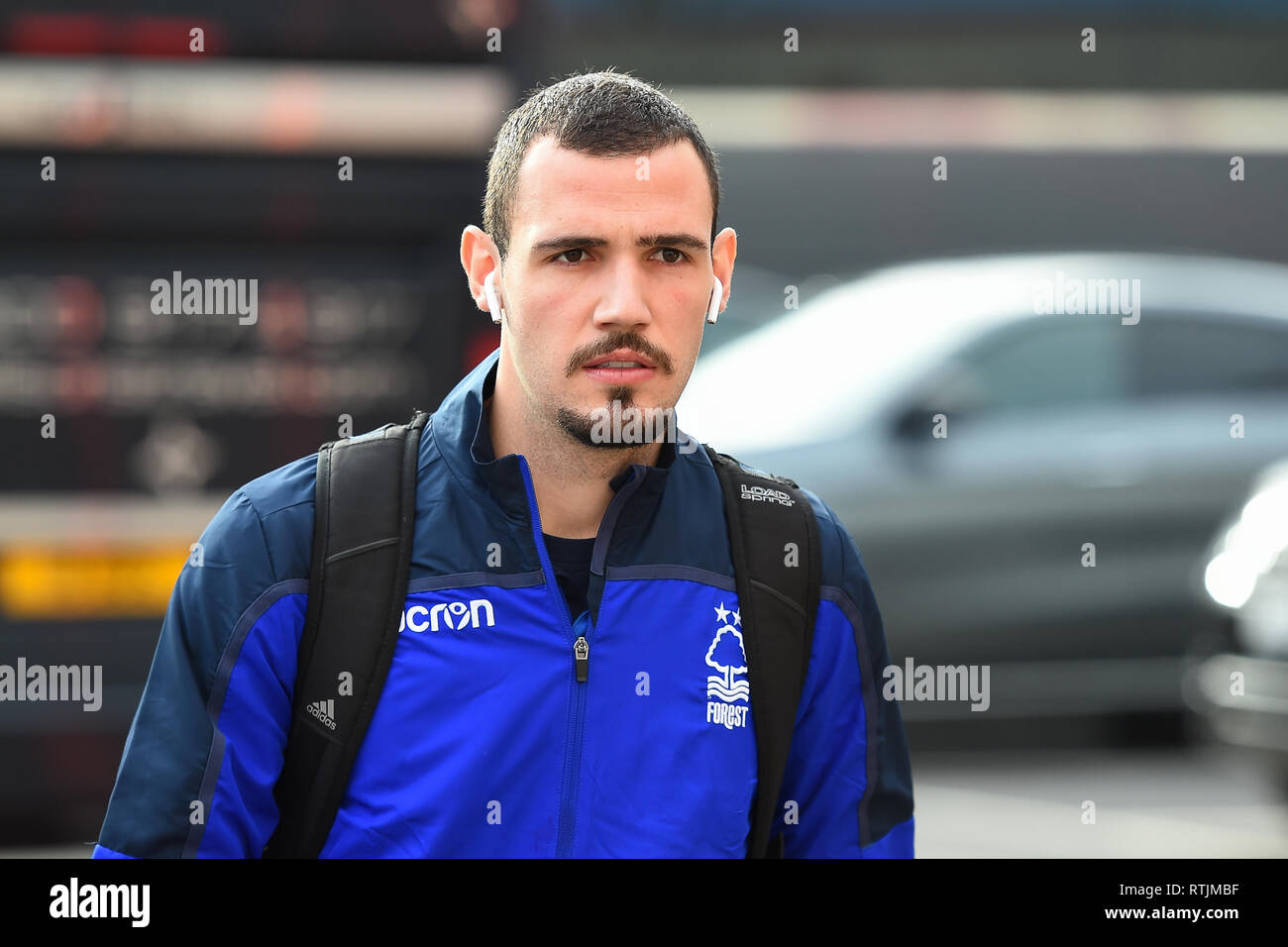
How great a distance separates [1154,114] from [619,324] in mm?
9372

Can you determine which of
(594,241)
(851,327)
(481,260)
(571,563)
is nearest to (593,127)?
(594,241)

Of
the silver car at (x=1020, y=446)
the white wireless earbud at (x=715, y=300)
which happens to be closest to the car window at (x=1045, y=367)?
the silver car at (x=1020, y=446)

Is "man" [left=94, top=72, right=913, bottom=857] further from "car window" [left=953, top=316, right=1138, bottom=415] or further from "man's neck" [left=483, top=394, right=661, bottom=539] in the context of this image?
"car window" [left=953, top=316, right=1138, bottom=415]

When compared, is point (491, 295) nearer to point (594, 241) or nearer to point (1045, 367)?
point (594, 241)

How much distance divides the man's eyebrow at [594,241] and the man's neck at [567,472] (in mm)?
226

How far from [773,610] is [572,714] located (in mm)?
290

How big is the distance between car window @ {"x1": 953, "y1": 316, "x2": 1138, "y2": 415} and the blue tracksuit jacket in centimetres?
477

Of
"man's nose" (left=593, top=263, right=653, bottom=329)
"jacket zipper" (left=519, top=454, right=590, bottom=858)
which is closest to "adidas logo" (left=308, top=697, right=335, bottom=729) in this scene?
"jacket zipper" (left=519, top=454, right=590, bottom=858)

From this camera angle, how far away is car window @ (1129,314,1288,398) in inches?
290

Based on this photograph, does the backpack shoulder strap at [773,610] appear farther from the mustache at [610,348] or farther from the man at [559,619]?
the mustache at [610,348]

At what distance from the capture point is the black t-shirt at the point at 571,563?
229cm

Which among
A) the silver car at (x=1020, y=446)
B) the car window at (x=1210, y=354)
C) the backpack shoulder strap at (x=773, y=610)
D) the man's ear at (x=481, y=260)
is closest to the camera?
the backpack shoulder strap at (x=773, y=610)

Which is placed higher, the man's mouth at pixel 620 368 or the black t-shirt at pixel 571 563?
the man's mouth at pixel 620 368

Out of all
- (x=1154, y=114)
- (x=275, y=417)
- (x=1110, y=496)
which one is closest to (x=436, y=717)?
(x=275, y=417)
